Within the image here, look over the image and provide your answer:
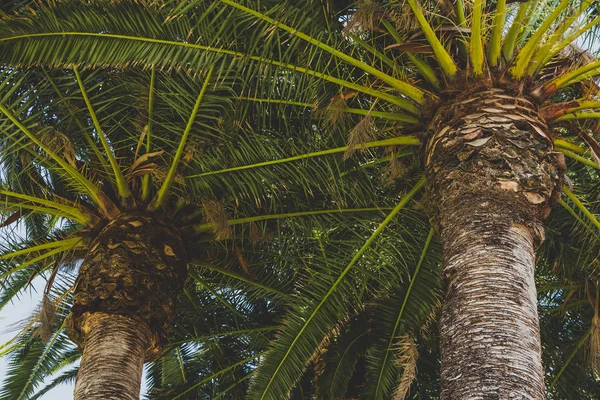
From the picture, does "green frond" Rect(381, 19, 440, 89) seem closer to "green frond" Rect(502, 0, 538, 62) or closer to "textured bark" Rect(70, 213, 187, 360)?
"green frond" Rect(502, 0, 538, 62)

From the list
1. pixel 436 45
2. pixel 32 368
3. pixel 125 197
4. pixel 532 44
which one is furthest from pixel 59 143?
pixel 532 44

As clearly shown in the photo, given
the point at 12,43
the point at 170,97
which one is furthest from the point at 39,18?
the point at 170,97

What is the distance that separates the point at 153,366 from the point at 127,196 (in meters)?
4.11

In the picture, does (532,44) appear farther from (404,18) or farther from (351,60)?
(351,60)

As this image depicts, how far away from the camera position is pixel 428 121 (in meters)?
7.48

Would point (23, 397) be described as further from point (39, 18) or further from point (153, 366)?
point (39, 18)

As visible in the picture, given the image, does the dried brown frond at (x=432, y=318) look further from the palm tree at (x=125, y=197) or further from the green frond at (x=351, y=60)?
Result: the green frond at (x=351, y=60)

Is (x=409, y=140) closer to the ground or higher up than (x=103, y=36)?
closer to the ground

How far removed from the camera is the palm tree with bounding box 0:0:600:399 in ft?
19.5

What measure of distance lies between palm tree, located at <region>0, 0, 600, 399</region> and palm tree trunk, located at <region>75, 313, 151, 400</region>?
5.27 feet

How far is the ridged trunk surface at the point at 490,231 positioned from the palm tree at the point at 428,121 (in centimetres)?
1

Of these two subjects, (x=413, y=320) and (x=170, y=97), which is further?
(x=413, y=320)

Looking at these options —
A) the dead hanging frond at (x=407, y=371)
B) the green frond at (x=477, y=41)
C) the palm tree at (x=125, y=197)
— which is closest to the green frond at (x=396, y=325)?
the dead hanging frond at (x=407, y=371)

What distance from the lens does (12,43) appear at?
8.24 meters
